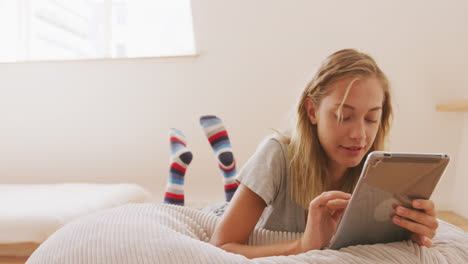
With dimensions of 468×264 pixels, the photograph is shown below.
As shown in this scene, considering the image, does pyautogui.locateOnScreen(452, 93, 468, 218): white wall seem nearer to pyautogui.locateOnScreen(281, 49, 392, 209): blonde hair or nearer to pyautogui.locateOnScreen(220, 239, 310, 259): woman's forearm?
pyautogui.locateOnScreen(281, 49, 392, 209): blonde hair

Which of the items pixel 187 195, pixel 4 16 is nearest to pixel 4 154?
pixel 4 16

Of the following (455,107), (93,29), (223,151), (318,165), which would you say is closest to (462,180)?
(455,107)

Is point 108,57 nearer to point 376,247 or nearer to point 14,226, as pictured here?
point 14,226

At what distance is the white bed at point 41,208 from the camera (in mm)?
1272

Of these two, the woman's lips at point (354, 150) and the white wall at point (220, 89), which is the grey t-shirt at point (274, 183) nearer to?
the woman's lips at point (354, 150)

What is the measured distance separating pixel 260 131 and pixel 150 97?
0.67m

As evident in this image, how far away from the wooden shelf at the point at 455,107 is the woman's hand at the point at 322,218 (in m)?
1.44

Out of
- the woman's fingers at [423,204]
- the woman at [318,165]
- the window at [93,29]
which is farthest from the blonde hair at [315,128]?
the window at [93,29]

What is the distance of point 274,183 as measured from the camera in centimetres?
80

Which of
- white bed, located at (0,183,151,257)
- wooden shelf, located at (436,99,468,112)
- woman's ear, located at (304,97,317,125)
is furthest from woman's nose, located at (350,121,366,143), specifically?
wooden shelf, located at (436,99,468,112)

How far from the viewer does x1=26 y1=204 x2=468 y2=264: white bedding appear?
21.9 inches

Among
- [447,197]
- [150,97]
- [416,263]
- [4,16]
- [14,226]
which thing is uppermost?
[4,16]

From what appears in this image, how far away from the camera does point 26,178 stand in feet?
7.63

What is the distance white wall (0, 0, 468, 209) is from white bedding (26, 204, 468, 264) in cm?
A: 133
